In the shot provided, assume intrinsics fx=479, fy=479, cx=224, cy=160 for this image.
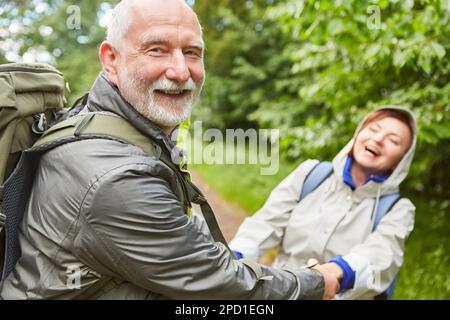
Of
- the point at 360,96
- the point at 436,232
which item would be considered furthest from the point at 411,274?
the point at 360,96

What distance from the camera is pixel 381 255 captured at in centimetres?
273

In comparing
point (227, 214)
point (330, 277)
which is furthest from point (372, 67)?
point (227, 214)

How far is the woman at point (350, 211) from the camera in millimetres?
2855

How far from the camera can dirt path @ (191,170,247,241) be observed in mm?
7305

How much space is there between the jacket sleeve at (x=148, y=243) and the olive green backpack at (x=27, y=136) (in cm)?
20

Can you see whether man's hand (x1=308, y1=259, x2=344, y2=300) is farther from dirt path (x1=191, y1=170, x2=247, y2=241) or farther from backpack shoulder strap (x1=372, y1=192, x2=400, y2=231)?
dirt path (x1=191, y1=170, x2=247, y2=241)

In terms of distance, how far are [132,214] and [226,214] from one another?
656 centimetres

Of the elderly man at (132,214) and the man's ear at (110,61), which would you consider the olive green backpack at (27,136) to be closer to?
the elderly man at (132,214)

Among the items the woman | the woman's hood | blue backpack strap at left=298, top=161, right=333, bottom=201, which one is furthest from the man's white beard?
the woman's hood

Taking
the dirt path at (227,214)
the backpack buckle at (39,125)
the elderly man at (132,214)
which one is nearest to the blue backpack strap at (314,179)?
the elderly man at (132,214)

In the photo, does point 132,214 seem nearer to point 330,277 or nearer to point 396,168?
point 330,277

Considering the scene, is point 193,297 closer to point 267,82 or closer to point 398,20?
point 398,20

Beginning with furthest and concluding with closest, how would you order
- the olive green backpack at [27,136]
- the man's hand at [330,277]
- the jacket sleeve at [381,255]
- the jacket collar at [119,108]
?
→ 1. the jacket sleeve at [381,255]
2. the man's hand at [330,277]
3. the jacket collar at [119,108]
4. the olive green backpack at [27,136]
